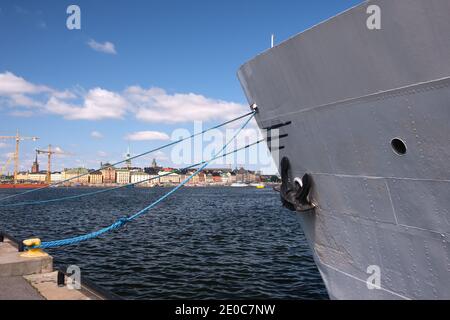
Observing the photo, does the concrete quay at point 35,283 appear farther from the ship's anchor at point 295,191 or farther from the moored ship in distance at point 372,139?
the moored ship in distance at point 372,139

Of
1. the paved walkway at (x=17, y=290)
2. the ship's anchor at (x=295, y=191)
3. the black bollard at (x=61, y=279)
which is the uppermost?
the ship's anchor at (x=295, y=191)

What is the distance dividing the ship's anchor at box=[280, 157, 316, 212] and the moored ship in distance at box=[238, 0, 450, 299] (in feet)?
0.07

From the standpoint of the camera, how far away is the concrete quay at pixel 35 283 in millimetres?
5980

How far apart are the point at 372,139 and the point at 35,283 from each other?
6106mm

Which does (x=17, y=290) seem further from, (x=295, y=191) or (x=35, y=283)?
(x=295, y=191)

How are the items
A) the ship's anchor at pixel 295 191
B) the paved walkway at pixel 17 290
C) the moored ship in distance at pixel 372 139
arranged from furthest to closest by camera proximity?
1. the ship's anchor at pixel 295 191
2. the paved walkway at pixel 17 290
3. the moored ship in distance at pixel 372 139

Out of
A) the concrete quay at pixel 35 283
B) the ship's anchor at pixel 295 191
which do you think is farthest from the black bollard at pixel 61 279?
the ship's anchor at pixel 295 191

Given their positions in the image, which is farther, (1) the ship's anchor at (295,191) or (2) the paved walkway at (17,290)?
(1) the ship's anchor at (295,191)

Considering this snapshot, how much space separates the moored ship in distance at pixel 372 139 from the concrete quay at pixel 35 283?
363 centimetres

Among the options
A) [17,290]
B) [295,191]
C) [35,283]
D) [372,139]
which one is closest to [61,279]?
[35,283]

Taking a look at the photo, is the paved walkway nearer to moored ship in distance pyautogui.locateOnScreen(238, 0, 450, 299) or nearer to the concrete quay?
the concrete quay

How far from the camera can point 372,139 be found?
15.4 feet

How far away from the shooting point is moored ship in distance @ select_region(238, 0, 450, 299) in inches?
153

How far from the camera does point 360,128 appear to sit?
4.80m
